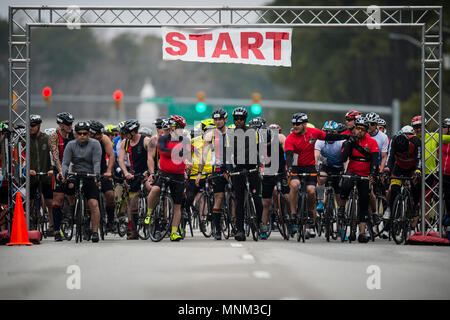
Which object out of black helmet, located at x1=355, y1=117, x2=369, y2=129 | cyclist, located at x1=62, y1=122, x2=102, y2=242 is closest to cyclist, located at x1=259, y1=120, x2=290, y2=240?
black helmet, located at x1=355, y1=117, x2=369, y2=129

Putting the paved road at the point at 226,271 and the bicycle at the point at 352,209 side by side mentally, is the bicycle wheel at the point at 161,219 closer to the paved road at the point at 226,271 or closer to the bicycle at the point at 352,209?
the paved road at the point at 226,271

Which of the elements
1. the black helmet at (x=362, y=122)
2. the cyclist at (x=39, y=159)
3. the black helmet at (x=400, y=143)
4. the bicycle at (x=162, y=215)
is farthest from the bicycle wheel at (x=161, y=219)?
the black helmet at (x=400, y=143)

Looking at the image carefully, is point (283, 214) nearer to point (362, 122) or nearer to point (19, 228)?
point (362, 122)

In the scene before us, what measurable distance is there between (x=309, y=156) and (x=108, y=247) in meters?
3.83

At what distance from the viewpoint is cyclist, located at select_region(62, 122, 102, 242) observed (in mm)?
16328

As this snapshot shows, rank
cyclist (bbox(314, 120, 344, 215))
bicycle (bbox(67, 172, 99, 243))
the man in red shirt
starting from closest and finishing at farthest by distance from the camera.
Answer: bicycle (bbox(67, 172, 99, 243))
the man in red shirt
cyclist (bbox(314, 120, 344, 215))

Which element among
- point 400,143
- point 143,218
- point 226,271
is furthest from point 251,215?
point 226,271

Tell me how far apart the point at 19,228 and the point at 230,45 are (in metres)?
4.80

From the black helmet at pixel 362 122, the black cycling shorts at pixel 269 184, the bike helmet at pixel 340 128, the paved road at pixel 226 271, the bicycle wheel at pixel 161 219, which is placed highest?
the black helmet at pixel 362 122

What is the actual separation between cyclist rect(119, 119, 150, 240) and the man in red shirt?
8.62 ft

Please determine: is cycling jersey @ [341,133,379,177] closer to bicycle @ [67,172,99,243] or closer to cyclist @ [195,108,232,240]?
cyclist @ [195,108,232,240]

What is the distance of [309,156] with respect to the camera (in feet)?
55.3

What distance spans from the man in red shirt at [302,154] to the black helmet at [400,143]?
0.83m

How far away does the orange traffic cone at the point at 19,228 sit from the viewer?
51.8 feet
